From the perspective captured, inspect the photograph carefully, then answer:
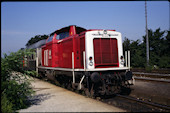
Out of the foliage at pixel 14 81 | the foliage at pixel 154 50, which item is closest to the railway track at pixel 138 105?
the foliage at pixel 14 81

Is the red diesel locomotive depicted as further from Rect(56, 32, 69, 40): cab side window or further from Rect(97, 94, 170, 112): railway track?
Rect(97, 94, 170, 112): railway track

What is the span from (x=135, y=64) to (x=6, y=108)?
60.6 ft

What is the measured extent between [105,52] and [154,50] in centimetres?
1870

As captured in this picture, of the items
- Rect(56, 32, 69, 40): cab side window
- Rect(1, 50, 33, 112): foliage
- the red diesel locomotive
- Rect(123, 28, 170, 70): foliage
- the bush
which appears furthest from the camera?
Rect(123, 28, 170, 70): foliage

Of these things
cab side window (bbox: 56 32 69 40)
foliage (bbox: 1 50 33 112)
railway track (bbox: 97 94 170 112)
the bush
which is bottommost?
railway track (bbox: 97 94 170 112)

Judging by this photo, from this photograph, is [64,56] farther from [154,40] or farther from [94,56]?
[154,40]

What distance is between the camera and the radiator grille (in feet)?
25.3

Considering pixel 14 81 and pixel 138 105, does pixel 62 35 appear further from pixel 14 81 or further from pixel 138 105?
pixel 138 105

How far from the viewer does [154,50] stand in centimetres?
2416

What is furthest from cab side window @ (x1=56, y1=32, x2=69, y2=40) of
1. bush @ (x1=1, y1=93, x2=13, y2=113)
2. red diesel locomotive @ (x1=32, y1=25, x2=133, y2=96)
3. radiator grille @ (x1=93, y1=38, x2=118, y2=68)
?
bush @ (x1=1, y1=93, x2=13, y2=113)

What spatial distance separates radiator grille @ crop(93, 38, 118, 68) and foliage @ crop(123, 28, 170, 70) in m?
13.2

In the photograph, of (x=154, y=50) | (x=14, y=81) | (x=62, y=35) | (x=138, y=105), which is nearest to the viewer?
(x=14, y=81)

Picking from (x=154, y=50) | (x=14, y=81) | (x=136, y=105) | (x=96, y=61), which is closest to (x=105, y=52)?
(x=96, y=61)

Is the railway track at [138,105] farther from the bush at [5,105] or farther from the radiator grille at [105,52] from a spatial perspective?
the bush at [5,105]
